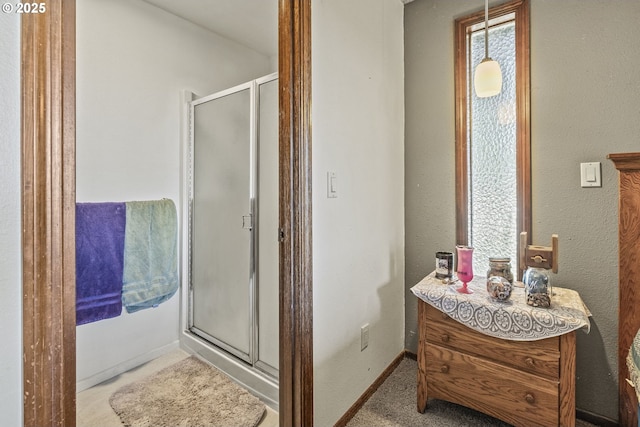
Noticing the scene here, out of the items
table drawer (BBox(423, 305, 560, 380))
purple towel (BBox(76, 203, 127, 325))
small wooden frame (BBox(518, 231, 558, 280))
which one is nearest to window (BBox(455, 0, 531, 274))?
small wooden frame (BBox(518, 231, 558, 280))

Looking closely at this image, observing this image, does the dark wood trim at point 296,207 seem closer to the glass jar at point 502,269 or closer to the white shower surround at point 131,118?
the glass jar at point 502,269

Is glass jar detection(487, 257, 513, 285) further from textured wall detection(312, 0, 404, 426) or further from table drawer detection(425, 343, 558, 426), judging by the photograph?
textured wall detection(312, 0, 404, 426)

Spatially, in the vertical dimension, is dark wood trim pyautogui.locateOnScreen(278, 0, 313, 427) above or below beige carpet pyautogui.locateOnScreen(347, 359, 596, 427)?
above

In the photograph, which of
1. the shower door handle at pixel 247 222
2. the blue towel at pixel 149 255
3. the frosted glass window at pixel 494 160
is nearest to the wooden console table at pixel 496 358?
the frosted glass window at pixel 494 160

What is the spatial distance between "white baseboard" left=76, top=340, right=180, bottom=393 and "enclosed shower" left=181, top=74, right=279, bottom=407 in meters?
0.13

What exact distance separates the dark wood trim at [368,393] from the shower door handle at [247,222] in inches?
46.5

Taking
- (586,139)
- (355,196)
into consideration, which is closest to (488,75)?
(586,139)

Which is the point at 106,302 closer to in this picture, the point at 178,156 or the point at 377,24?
the point at 178,156

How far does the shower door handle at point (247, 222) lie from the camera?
201 centimetres

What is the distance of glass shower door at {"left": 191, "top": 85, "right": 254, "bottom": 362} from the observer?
205 cm

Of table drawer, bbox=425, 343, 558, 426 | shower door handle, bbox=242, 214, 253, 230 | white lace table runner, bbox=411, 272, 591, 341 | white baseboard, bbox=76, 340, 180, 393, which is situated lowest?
white baseboard, bbox=76, 340, 180, 393

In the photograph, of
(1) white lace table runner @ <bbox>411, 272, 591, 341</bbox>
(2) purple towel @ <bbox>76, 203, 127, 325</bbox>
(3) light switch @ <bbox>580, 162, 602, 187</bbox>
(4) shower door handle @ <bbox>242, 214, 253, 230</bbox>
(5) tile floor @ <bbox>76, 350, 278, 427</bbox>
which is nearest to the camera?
(1) white lace table runner @ <bbox>411, 272, 591, 341</bbox>

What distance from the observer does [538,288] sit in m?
1.32

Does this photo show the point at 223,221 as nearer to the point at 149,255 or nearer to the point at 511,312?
the point at 149,255
